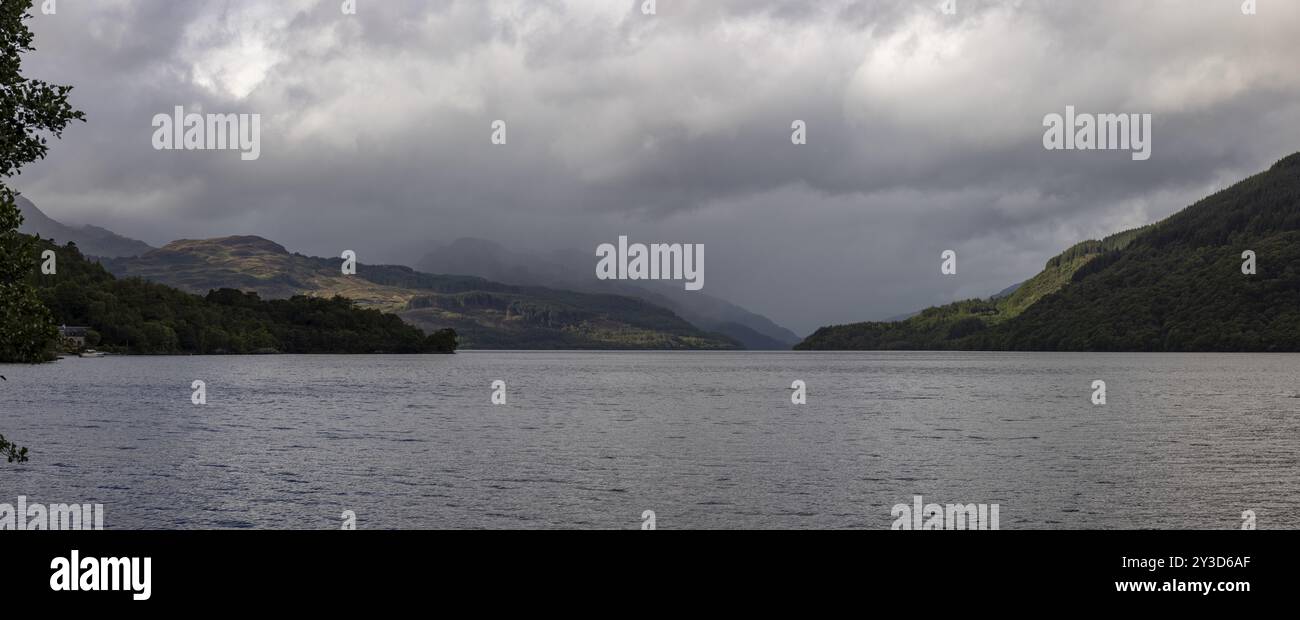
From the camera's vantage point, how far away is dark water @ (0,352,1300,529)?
43188 millimetres

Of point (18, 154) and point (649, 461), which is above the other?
point (18, 154)

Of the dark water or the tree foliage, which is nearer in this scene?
the tree foliage

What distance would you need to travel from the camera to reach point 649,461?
60.9 m

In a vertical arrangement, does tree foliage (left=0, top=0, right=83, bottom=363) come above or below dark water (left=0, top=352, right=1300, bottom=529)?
above

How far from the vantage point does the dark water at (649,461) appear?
4319 centimetres

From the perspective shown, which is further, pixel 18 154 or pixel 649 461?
pixel 649 461

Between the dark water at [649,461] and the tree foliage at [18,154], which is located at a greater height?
the tree foliage at [18,154]

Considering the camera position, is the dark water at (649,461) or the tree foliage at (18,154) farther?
the dark water at (649,461)
